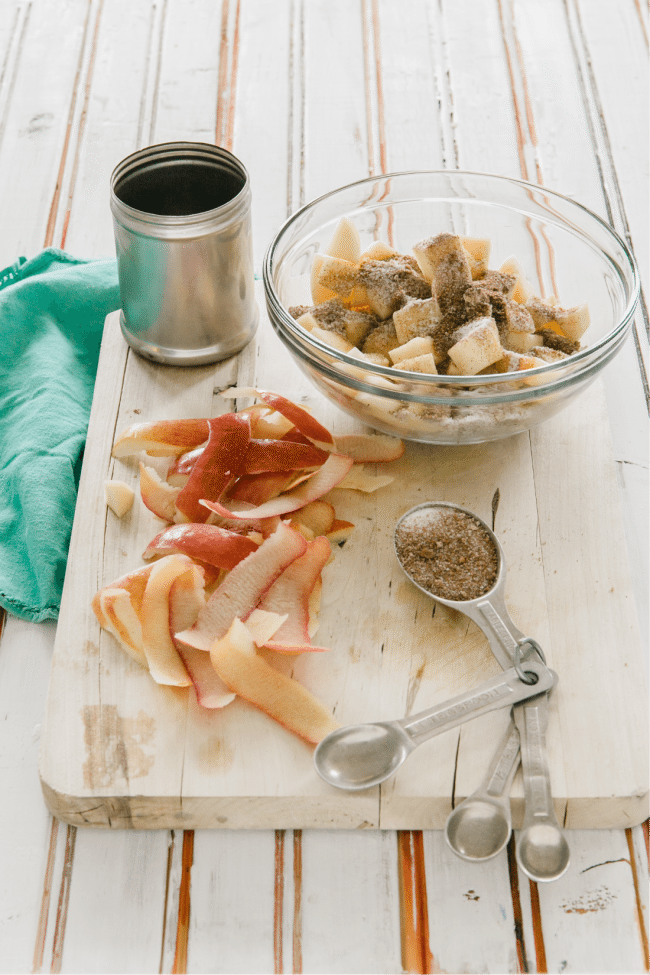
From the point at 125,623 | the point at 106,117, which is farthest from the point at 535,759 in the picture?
the point at 106,117

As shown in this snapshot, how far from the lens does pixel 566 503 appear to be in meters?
1.26

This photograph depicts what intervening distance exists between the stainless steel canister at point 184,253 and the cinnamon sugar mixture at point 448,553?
468 millimetres

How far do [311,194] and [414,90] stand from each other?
507 mm

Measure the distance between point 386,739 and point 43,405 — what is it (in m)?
0.83

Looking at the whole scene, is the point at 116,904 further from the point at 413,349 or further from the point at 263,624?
the point at 413,349

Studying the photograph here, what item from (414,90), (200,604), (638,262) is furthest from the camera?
(414,90)

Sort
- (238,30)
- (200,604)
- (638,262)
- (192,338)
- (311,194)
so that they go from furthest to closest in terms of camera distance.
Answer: (238,30), (311,194), (638,262), (192,338), (200,604)

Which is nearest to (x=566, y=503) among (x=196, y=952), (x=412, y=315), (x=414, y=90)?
(x=412, y=315)

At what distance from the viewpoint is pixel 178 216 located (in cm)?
131

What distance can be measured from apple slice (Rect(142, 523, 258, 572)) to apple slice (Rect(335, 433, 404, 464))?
0.23 m

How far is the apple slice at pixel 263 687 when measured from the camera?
1030mm

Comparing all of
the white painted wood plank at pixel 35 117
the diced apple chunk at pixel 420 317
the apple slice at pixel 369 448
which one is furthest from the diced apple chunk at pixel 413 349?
the white painted wood plank at pixel 35 117

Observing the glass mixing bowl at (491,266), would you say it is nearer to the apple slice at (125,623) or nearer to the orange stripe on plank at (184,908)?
the apple slice at (125,623)

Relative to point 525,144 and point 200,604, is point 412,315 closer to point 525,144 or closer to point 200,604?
point 200,604
